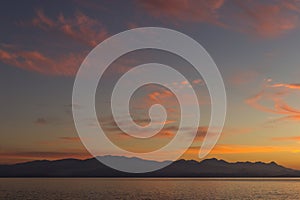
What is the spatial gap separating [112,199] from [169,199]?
2123cm

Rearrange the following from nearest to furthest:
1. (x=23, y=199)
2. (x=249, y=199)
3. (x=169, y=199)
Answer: (x=23, y=199)
(x=169, y=199)
(x=249, y=199)

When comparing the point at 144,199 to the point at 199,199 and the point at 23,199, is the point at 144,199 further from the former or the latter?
the point at 23,199

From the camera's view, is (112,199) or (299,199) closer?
(112,199)

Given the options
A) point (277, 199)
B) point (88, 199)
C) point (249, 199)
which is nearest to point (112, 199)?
point (88, 199)

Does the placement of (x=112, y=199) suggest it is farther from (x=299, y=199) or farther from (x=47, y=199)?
(x=299, y=199)

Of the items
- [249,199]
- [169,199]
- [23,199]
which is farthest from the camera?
[249,199]

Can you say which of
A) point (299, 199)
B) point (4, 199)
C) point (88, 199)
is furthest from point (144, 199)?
point (299, 199)

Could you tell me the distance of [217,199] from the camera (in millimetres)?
165625

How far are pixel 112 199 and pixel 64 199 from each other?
16988mm

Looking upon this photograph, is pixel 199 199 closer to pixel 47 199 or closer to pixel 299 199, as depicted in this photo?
pixel 299 199

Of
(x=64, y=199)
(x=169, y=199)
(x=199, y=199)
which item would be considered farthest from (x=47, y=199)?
(x=199, y=199)

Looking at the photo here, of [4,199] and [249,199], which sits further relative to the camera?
[249,199]

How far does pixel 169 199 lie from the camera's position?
526 feet

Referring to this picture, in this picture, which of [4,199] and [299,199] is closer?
[4,199]
